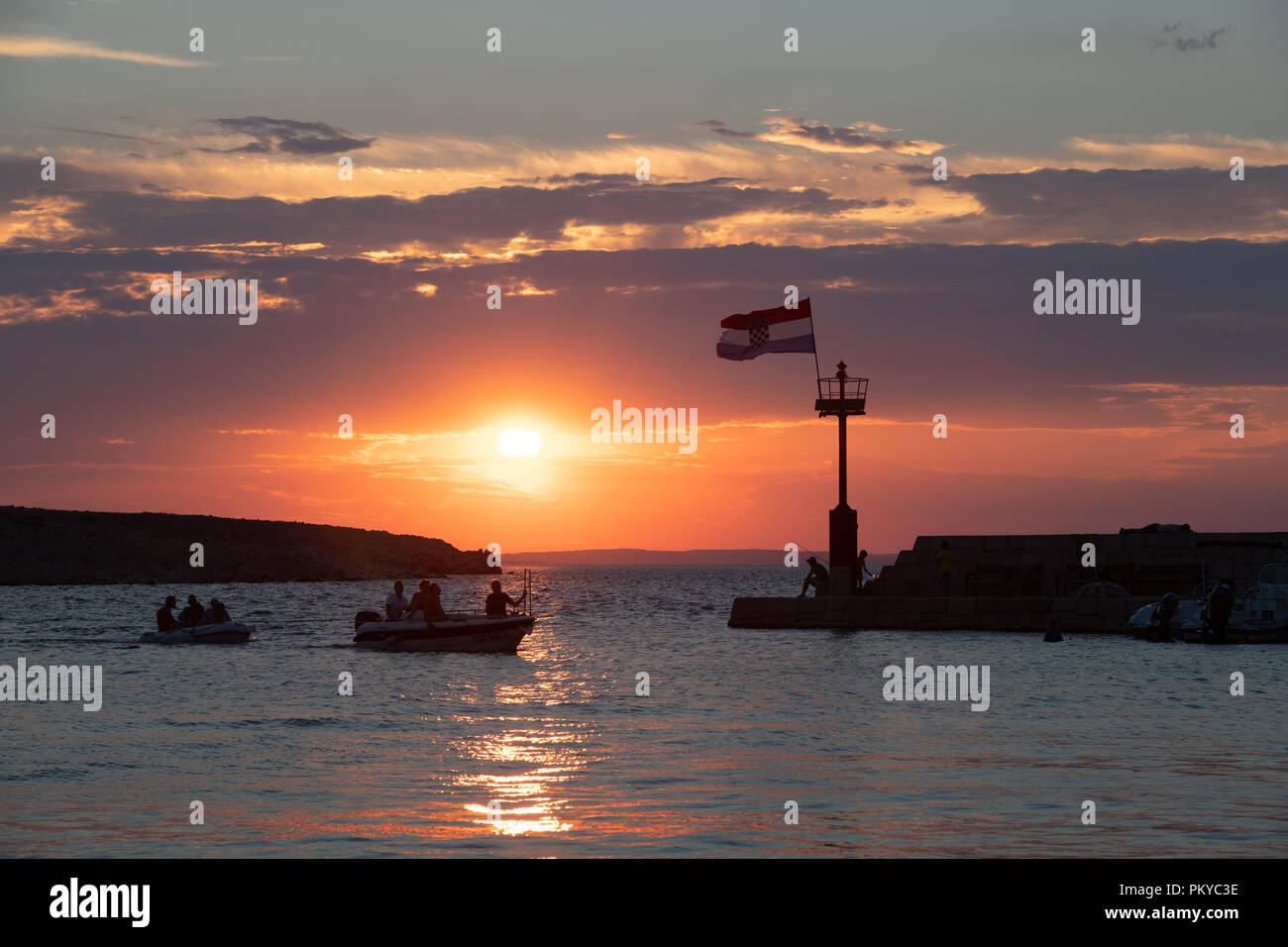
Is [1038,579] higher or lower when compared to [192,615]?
higher

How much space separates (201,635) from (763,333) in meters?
20.6

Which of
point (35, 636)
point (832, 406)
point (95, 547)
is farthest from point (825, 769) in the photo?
point (95, 547)

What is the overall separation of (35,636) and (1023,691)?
134 ft

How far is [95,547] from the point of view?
6718 inches

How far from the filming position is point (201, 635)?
4175cm

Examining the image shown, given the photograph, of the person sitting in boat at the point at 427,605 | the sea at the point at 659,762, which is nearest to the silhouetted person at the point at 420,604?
the person sitting in boat at the point at 427,605

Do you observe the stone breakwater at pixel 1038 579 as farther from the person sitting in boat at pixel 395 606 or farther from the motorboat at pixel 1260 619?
the person sitting in boat at pixel 395 606

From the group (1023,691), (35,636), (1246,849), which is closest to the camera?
(1246,849)

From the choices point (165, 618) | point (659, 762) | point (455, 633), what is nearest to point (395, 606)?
point (455, 633)

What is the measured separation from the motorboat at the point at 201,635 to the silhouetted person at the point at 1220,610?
1184 inches

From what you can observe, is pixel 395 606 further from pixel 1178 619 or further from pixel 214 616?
pixel 1178 619

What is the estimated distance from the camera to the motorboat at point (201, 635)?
41.7 metres
